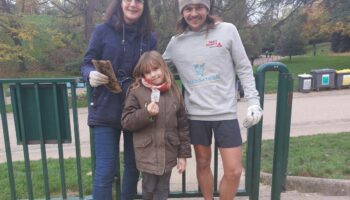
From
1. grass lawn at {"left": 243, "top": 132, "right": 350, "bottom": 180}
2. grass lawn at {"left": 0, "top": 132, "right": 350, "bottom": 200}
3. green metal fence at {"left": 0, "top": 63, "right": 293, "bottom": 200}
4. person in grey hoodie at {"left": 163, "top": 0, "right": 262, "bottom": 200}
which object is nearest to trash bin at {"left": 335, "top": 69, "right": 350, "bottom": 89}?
grass lawn at {"left": 243, "top": 132, "right": 350, "bottom": 180}

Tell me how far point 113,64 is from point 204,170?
1075 millimetres

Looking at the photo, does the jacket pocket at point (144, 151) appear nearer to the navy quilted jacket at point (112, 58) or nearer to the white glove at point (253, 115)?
the navy quilted jacket at point (112, 58)

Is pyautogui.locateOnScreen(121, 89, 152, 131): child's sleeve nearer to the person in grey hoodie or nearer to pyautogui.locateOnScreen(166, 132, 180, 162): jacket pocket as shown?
pyautogui.locateOnScreen(166, 132, 180, 162): jacket pocket

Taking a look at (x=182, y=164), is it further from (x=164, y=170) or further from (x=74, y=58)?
(x=74, y=58)

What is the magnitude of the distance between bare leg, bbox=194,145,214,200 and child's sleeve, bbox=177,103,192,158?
0.54ft

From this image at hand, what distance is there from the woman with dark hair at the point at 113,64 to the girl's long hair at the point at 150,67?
0.24ft

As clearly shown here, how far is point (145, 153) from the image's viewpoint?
2.77 m

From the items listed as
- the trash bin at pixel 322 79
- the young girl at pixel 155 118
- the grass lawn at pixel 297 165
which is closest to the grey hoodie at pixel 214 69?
the young girl at pixel 155 118

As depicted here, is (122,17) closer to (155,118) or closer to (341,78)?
(155,118)

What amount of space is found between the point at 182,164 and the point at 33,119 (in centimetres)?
127

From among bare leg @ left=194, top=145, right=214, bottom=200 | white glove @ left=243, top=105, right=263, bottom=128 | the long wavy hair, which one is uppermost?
the long wavy hair

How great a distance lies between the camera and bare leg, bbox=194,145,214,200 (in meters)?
3.00

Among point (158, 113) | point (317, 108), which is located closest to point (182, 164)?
point (158, 113)

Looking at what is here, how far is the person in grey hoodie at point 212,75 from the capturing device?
277 cm
